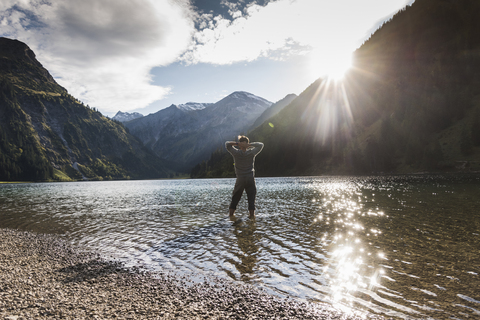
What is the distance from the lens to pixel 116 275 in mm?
7980

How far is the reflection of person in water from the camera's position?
27.4ft

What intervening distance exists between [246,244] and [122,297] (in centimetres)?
591

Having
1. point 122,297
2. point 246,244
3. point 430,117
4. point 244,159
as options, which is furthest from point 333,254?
point 430,117

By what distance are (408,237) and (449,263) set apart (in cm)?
370

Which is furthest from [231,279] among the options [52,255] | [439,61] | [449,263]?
[439,61]

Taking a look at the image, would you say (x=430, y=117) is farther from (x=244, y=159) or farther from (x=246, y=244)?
(x=246, y=244)

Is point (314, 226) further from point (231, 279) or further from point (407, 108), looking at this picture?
point (407, 108)

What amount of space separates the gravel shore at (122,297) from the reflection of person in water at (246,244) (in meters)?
1.31

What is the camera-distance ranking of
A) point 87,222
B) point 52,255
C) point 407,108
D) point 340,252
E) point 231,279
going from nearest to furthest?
point 231,279 < point 340,252 < point 52,255 < point 87,222 < point 407,108

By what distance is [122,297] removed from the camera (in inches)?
248

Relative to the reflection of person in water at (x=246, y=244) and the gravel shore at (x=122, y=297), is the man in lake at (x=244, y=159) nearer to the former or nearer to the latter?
the reflection of person in water at (x=246, y=244)

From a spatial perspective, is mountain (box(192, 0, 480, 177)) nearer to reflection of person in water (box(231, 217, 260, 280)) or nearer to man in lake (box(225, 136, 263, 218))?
man in lake (box(225, 136, 263, 218))

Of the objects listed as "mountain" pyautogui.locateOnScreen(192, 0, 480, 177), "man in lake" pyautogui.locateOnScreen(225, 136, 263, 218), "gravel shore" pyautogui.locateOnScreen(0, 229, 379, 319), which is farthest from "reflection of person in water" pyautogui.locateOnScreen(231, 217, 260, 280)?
"mountain" pyautogui.locateOnScreen(192, 0, 480, 177)

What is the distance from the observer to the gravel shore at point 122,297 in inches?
210
